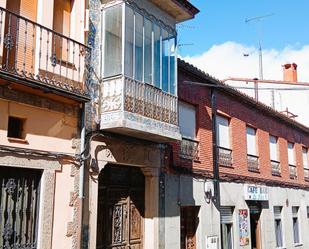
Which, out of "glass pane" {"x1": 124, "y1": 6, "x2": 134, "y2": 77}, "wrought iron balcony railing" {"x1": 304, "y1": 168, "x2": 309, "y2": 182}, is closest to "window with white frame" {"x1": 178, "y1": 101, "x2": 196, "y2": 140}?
"glass pane" {"x1": 124, "y1": 6, "x2": 134, "y2": 77}

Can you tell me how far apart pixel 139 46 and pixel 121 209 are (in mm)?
3593

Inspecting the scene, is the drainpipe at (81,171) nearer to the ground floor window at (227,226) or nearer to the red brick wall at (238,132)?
the red brick wall at (238,132)

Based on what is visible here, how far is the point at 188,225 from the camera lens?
11.3 metres

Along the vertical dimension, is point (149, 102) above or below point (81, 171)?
above

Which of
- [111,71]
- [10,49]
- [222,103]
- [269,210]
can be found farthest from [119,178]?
[269,210]

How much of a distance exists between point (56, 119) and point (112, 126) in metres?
1.14

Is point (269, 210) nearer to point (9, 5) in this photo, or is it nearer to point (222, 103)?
point (222, 103)

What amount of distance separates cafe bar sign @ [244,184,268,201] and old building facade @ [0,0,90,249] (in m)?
7.65

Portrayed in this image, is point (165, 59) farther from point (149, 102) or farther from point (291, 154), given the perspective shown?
point (291, 154)

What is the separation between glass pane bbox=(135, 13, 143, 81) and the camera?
28.7ft

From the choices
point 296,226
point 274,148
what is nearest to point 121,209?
point 274,148

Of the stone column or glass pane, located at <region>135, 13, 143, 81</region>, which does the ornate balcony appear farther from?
the stone column

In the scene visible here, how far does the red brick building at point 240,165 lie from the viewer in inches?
452

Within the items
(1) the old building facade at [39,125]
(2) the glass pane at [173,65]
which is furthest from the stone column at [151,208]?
(1) the old building facade at [39,125]
